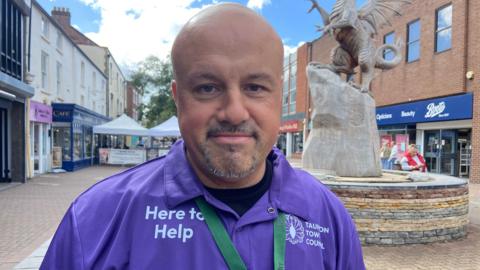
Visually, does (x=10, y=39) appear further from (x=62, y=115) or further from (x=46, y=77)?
(x=62, y=115)

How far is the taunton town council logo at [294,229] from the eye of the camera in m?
1.28

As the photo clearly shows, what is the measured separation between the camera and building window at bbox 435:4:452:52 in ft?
59.1

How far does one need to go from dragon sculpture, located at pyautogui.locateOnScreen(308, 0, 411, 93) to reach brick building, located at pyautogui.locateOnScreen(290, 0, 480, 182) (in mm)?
8674

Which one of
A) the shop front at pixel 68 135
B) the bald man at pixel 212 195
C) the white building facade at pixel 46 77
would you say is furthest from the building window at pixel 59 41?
the bald man at pixel 212 195

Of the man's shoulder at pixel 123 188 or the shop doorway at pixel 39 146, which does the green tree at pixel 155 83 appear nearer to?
the shop doorway at pixel 39 146

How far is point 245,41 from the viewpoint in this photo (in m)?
1.26

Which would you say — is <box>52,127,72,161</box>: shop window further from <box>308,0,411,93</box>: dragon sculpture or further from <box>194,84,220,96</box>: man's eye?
<box>194,84,220,96</box>: man's eye

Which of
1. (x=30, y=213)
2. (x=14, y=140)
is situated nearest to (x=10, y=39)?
(x=14, y=140)

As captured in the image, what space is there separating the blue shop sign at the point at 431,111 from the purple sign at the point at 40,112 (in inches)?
661

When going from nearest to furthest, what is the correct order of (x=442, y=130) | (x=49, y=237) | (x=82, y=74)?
1. (x=49, y=237)
2. (x=442, y=130)
3. (x=82, y=74)

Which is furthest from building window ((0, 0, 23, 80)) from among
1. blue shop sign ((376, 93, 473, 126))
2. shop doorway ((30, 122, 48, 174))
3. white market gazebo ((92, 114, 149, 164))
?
blue shop sign ((376, 93, 473, 126))

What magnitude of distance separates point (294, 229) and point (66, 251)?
709mm

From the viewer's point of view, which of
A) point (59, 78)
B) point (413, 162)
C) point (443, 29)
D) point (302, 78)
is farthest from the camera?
point (302, 78)

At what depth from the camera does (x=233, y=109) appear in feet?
4.06
